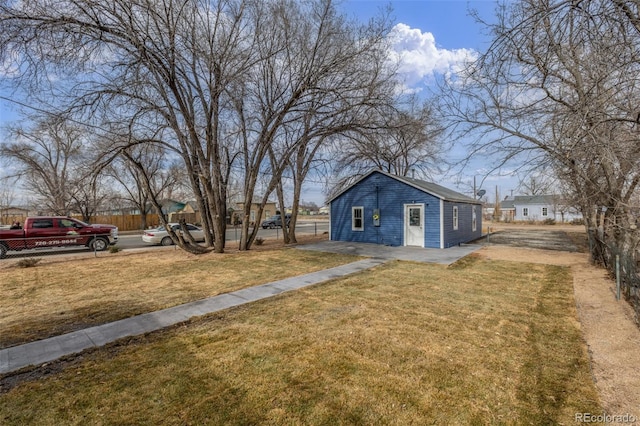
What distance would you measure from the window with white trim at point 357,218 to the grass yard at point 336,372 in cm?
1038

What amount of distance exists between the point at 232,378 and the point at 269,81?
12287 millimetres

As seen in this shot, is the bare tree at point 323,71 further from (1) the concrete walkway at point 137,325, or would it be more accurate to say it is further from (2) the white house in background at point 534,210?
(2) the white house in background at point 534,210

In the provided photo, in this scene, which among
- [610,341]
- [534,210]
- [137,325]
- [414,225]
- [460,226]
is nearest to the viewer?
[610,341]

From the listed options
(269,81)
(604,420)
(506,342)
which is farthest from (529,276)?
(269,81)

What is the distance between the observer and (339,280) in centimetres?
747

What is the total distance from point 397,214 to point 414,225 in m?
0.97

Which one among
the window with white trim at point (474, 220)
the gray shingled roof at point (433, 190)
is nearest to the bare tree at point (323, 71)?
the gray shingled roof at point (433, 190)

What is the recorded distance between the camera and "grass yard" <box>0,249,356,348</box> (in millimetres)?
4984

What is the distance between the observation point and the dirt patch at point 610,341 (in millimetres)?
2820

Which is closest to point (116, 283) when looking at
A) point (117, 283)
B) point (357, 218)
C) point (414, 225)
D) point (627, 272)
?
point (117, 283)

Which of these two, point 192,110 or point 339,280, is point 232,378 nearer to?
point 339,280

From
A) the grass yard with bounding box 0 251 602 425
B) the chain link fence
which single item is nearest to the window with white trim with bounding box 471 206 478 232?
the chain link fence

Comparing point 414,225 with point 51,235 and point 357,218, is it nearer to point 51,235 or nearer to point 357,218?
point 357,218

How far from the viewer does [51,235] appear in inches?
503
